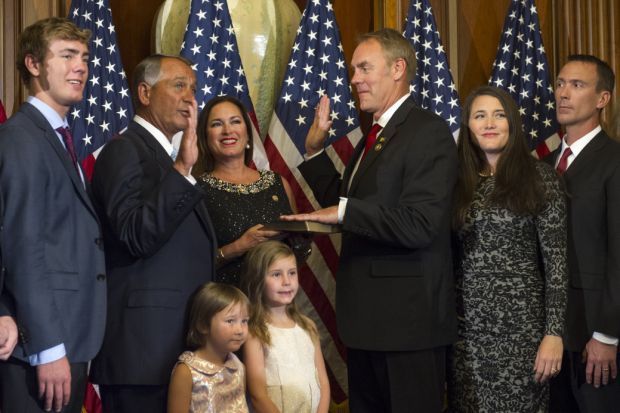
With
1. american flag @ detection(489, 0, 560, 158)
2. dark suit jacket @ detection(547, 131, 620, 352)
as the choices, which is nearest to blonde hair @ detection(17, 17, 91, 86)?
dark suit jacket @ detection(547, 131, 620, 352)

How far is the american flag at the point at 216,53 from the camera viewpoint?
16.9 feet

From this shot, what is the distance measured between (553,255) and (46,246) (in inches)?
78.1

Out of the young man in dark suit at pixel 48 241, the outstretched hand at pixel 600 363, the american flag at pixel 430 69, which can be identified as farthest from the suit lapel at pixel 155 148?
the american flag at pixel 430 69

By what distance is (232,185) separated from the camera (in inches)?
166

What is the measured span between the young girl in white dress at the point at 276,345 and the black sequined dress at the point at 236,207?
24 centimetres

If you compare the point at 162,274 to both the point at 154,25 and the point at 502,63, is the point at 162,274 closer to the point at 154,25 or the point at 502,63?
the point at 154,25

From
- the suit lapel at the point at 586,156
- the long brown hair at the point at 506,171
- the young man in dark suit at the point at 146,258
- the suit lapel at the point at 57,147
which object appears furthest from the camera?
the suit lapel at the point at 586,156

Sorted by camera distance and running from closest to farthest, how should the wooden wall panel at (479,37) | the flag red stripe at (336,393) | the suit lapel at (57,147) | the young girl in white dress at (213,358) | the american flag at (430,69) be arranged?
the suit lapel at (57,147) < the young girl in white dress at (213,358) < the flag red stripe at (336,393) < the american flag at (430,69) < the wooden wall panel at (479,37)

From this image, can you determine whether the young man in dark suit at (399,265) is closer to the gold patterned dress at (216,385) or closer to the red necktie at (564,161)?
the gold patterned dress at (216,385)

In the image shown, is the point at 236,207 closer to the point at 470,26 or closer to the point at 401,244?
the point at 401,244

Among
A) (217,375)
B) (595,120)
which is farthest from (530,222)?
(217,375)

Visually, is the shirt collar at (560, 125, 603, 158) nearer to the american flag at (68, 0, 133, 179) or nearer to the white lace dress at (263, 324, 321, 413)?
the white lace dress at (263, 324, 321, 413)

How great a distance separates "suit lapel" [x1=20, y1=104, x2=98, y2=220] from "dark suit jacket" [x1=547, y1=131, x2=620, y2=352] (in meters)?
2.20

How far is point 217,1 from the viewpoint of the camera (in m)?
5.27
